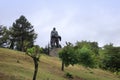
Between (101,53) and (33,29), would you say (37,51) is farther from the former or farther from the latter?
(33,29)

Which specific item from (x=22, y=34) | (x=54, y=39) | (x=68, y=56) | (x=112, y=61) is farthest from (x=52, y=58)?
(x=22, y=34)

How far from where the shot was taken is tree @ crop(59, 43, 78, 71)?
51625 mm

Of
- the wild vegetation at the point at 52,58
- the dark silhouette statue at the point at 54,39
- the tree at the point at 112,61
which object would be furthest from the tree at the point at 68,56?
the tree at the point at 112,61

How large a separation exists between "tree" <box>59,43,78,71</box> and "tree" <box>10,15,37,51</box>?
29.1 meters

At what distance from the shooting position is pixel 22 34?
86.8 metres

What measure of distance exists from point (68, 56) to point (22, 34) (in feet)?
121

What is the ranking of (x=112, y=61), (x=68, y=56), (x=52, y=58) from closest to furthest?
1. (x=68, y=56)
2. (x=52, y=58)
3. (x=112, y=61)

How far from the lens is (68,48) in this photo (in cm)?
5231

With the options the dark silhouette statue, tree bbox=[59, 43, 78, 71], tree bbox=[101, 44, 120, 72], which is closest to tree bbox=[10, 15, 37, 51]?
the dark silhouette statue

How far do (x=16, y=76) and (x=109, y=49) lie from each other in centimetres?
4770

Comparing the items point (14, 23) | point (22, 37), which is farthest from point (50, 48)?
point (14, 23)

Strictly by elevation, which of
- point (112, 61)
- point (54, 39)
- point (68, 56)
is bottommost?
point (68, 56)

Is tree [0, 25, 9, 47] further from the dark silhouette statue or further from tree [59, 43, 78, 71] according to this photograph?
tree [59, 43, 78, 71]

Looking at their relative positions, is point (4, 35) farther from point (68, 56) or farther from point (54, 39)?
point (68, 56)
